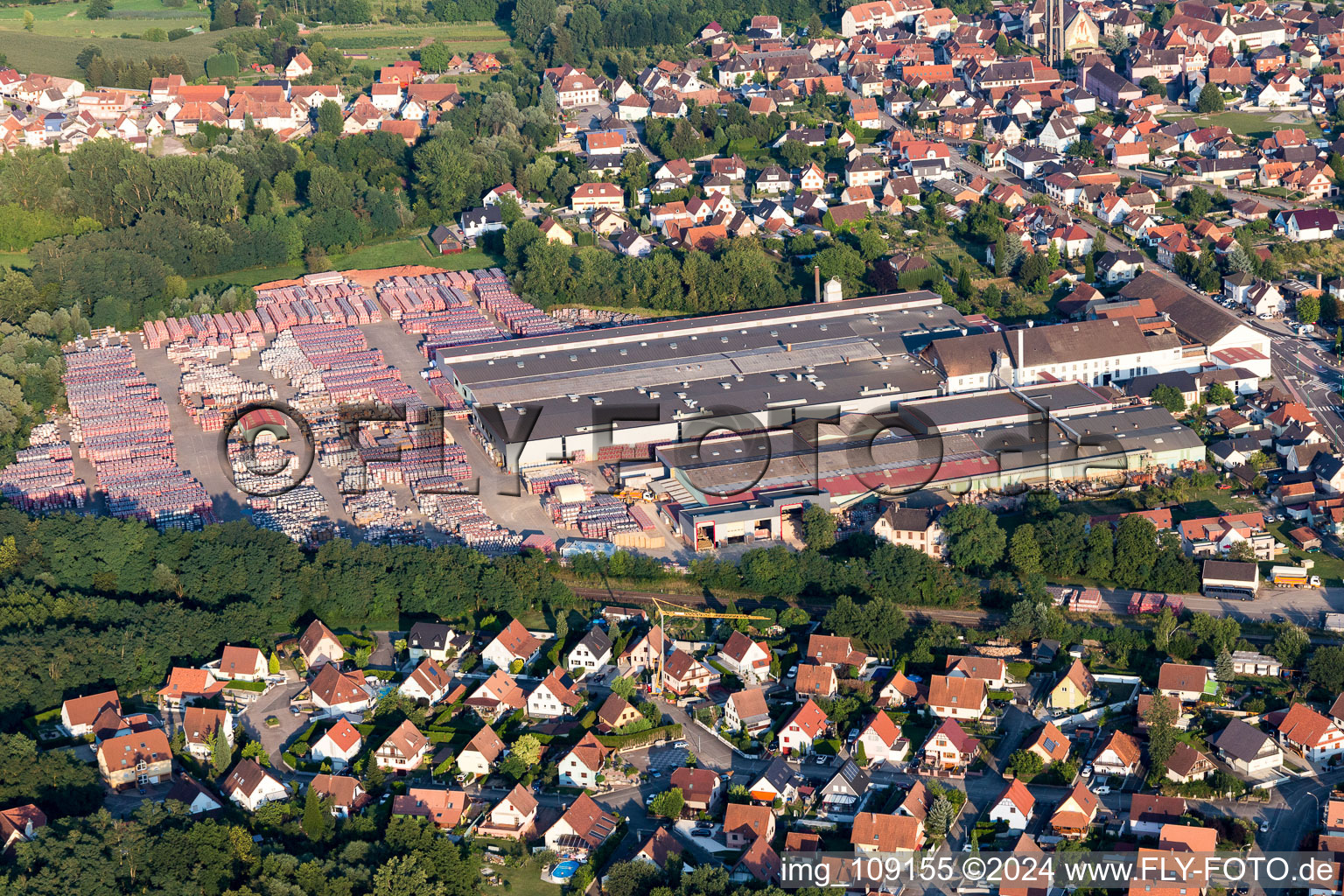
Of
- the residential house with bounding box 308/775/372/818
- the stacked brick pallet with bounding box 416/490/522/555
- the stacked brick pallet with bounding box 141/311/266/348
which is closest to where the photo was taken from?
the residential house with bounding box 308/775/372/818

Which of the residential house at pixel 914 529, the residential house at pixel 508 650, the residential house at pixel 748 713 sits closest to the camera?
the residential house at pixel 748 713

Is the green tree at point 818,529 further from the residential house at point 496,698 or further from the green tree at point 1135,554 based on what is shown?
the residential house at point 496,698

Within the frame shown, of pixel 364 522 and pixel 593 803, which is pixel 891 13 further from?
pixel 593 803

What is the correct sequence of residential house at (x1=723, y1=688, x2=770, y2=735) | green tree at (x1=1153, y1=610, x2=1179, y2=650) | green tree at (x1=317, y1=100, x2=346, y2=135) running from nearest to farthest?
1. residential house at (x1=723, y1=688, x2=770, y2=735)
2. green tree at (x1=1153, y1=610, x2=1179, y2=650)
3. green tree at (x1=317, y1=100, x2=346, y2=135)

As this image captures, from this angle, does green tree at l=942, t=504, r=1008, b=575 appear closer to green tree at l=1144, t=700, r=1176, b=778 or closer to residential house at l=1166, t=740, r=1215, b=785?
green tree at l=1144, t=700, r=1176, b=778

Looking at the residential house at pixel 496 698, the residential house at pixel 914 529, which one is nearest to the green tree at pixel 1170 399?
the residential house at pixel 914 529

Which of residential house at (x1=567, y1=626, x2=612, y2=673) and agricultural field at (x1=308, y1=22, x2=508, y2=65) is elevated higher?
agricultural field at (x1=308, y1=22, x2=508, y2=65)

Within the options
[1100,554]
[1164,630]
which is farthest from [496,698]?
[1100,554]

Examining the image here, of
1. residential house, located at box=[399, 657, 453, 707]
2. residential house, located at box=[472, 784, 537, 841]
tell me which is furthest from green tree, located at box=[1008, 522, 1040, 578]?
residential house, located at box=[472, 784, 537, 841]
